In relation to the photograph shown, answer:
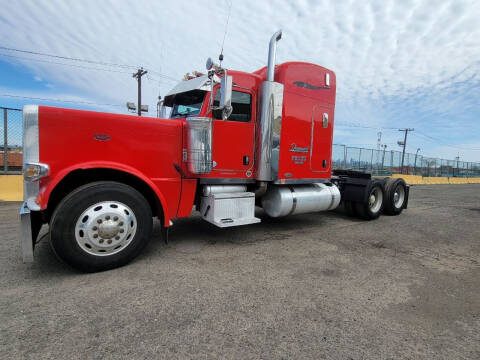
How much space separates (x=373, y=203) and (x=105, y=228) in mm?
6322

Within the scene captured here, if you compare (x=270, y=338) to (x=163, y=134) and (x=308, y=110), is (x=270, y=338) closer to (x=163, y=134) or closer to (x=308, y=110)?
(x=163, y=134)

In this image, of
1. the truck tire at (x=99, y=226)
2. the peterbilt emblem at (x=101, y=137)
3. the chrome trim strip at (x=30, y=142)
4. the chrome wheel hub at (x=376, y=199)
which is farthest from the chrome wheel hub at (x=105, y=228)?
the chrome wheel hub at (x=376, y=199)

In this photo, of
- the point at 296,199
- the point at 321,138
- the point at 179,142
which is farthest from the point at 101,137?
the point at 321,138

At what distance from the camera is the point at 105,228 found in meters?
3.07

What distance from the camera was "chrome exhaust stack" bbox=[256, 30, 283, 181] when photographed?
4.43 metres

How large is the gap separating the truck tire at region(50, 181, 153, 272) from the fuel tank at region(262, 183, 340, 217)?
95.6 inches

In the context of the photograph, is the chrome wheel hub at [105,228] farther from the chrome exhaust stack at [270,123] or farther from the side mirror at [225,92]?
the chrome exhaust stack at [270,123]

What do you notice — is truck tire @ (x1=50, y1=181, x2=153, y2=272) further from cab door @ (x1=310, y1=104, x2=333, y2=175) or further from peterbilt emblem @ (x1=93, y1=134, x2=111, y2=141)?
cab door @ (x1=310, y1=104, x2=333, y2=175)

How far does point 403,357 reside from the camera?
1899mm

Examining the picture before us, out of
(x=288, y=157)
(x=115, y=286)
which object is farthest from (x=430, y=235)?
(x=115, y=286)

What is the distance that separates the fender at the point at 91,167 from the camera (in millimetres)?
2875

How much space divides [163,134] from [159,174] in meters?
0.56

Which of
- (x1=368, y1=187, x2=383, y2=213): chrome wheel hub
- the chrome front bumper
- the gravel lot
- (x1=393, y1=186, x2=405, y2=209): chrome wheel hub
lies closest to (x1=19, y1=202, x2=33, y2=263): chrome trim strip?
the chrome front bumper

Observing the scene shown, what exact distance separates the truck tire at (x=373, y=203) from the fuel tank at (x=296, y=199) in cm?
115
